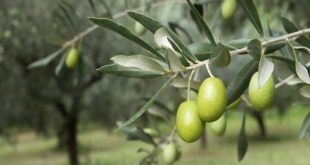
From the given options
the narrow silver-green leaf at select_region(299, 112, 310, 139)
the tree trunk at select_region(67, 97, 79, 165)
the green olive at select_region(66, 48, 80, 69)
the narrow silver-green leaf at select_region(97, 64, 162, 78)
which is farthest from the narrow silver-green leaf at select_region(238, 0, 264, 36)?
the tree trunk at select_region(67, 97, 79, 165)

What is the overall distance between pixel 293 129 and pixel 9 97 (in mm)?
17502

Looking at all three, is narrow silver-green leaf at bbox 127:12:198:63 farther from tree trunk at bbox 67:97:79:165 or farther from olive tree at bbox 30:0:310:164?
tree trunk at bbox 67:97:79:165

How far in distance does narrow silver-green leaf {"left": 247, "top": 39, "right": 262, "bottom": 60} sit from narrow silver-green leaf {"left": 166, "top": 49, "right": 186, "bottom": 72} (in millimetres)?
124

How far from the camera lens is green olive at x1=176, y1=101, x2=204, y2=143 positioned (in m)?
0.91

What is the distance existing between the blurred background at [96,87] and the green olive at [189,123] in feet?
0.65

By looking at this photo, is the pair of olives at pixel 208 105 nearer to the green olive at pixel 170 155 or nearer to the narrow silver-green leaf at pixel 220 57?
the narrow silver-green leaf at pixel 220 57

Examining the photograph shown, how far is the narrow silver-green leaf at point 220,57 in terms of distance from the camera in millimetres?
928

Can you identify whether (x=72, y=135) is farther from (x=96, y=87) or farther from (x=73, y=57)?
(x=73, y=57)

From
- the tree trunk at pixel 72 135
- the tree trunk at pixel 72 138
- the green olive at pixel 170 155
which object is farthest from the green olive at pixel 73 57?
the tree trunk at pixel 72 138

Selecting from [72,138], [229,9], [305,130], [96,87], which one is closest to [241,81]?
[305,130]

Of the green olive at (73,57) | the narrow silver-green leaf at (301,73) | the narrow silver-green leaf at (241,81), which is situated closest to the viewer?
the narrow silver-green leaf at (301,73)

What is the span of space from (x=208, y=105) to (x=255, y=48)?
0.51 ft

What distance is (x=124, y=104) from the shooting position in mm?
13664

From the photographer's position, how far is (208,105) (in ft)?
2.85
